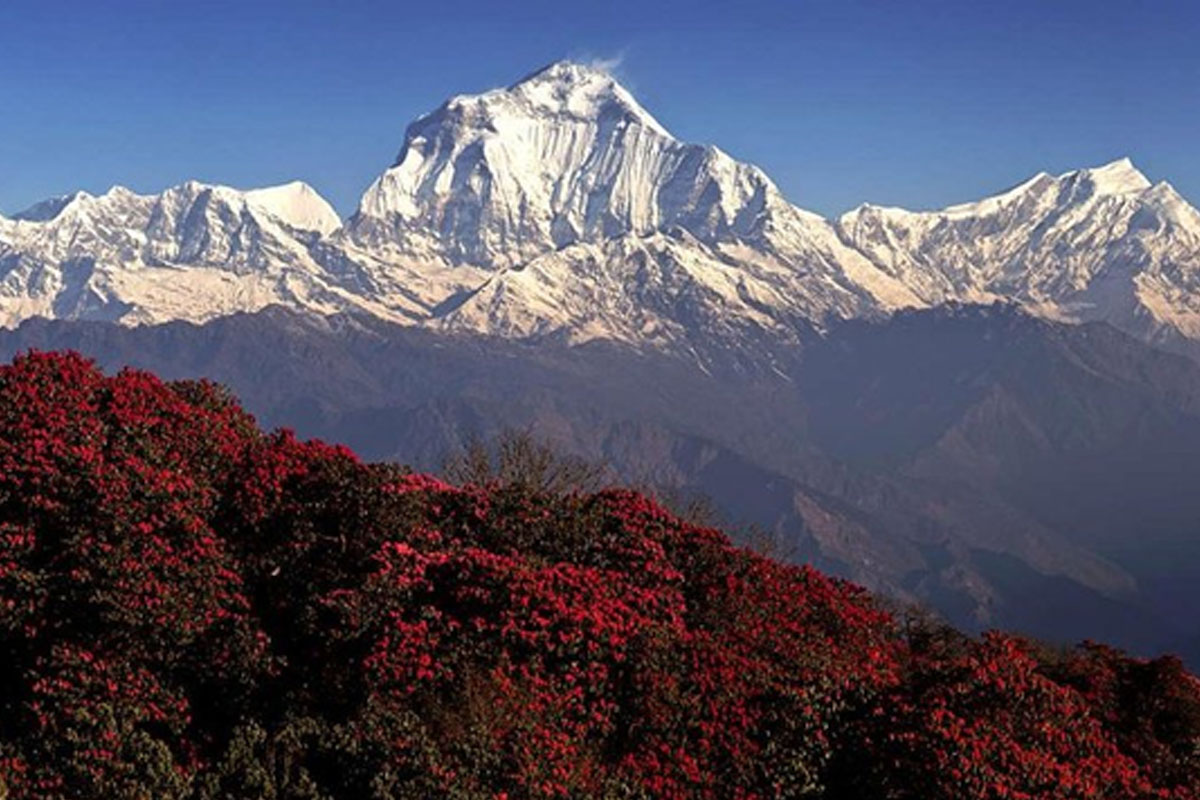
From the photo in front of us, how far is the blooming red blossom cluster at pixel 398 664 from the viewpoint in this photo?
32.4 m

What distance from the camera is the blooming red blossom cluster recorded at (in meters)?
32.4

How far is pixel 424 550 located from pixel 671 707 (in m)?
10.0

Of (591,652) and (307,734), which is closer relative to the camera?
(307,734)

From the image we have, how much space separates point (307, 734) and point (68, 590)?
8.17m

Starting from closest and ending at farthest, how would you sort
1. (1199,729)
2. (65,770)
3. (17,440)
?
(65,770) → (17,440) → (1199,729)

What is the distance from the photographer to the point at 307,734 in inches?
1320

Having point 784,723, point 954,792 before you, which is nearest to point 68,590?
point 784,723

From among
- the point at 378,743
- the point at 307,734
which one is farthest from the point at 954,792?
the point at 307,734

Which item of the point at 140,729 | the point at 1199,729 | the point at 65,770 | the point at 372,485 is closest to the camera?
the point at 65,770

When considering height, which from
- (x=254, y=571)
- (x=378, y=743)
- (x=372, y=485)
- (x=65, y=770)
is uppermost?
(x=372, y=485)

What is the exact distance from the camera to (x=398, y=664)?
35906mm

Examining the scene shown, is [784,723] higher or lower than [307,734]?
higher

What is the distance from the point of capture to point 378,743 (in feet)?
105

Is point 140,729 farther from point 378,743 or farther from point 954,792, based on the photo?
point 954,792
